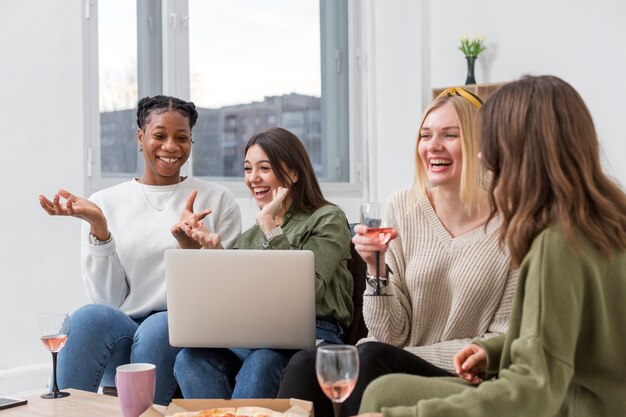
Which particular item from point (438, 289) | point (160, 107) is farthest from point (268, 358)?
point (160, 107)

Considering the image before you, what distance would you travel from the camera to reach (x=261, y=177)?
2.76 meters

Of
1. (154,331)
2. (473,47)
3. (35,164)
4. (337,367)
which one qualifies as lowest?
(154,331)

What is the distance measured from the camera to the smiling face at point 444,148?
2.17 meters

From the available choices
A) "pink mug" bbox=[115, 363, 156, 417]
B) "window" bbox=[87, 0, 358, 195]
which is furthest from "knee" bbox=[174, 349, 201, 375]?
"window" bbox=[87, 0, 358, 195]

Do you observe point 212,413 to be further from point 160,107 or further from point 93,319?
point 160,107

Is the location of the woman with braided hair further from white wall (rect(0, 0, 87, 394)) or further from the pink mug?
white wall (rect(0, 0, 87, 394))

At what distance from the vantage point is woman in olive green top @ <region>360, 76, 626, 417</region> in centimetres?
136

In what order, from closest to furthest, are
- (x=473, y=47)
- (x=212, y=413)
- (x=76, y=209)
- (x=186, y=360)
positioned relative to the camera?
(x=212, y=413), (x=186, y=360), (x=76, y=209), (x=473, y=47)

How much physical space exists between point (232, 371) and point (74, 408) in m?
0.56

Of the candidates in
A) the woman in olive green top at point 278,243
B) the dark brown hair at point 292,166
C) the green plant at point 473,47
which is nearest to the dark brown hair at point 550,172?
the woman in olive green top at point 278,243

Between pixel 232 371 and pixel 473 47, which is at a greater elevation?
pixel 473 47

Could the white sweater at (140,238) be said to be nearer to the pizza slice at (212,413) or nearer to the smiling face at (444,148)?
the smiling face at (444,148)

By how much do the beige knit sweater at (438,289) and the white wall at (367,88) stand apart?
6.82ft

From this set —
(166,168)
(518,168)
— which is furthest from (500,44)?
(518,168)
